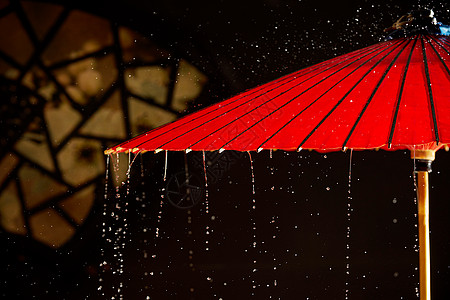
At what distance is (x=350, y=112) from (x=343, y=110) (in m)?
0.02

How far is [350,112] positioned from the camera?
0.79 metres

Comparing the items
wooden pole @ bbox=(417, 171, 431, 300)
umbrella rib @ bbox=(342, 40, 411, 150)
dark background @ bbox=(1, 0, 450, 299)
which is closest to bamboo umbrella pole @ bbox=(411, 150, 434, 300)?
wooden pole @ bbox=(417, 171, 431, 300)

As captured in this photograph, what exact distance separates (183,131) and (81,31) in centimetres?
159

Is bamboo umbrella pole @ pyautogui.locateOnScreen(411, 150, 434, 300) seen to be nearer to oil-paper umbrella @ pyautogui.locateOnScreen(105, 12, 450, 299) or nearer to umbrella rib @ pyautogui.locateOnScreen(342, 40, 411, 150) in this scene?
oil-paper umbrella @ pyautogui.locateOnScreen(105, 12, 450, 299)

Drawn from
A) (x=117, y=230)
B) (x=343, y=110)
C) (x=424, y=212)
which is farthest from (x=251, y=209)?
(x=343, y=110)

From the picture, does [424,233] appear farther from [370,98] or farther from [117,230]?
[117,230]

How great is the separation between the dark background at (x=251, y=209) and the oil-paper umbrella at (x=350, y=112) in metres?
1.29

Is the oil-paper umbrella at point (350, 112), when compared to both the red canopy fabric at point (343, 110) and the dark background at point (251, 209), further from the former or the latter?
the dark background at point (251, 209)

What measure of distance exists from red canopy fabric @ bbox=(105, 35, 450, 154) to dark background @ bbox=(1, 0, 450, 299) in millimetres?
1302

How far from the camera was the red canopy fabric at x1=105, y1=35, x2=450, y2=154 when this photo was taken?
726 mm

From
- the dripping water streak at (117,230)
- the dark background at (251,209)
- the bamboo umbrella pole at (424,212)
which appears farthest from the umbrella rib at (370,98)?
the dripping water streak at (117,230)

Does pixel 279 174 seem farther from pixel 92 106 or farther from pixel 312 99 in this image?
pixel 312 99

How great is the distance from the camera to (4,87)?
2.29 metres

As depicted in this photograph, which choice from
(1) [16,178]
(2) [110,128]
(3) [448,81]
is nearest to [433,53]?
(3) [448,81]
